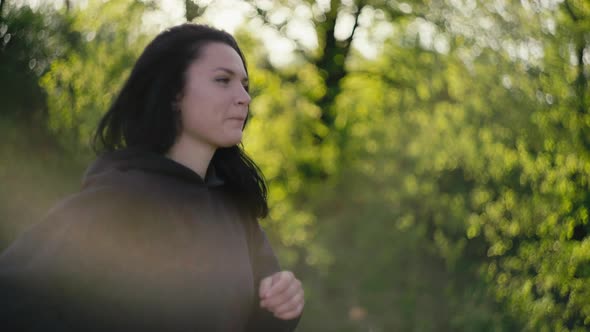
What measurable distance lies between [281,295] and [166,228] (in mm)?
414

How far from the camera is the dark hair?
7.55 ft

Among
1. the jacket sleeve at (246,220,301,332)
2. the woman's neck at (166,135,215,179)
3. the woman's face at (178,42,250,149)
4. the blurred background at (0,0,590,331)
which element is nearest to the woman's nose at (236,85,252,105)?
the woman's face at (178,42,250,149)

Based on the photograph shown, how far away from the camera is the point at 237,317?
7.16 ft

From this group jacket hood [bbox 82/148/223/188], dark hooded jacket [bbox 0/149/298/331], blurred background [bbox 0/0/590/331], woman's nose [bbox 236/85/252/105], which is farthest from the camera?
blurred background [bbox 0/0/590/331]

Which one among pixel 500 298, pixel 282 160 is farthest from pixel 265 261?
pixel 282 160

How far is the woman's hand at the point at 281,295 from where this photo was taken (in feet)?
7.32

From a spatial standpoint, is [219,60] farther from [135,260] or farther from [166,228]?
[135,260]

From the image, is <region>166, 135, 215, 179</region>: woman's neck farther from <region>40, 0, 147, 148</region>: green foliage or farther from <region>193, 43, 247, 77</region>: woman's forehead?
<region>40, 0, 147, 148</region>: green foliage

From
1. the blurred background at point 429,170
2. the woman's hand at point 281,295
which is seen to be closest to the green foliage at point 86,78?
the blurred background at point 429,170

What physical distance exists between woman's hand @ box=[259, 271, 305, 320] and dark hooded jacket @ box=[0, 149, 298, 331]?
0.17 ft

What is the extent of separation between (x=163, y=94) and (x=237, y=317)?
2.40 ft

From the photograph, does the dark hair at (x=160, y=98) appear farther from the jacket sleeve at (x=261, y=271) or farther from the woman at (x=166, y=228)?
the jacket sleeve at (x=261, y=271)

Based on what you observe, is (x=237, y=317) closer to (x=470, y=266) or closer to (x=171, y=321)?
(x=171, y=321)

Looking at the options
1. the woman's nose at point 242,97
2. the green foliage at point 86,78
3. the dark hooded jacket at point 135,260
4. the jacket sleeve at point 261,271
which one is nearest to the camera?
the dark hooded jacket at point 135,260
